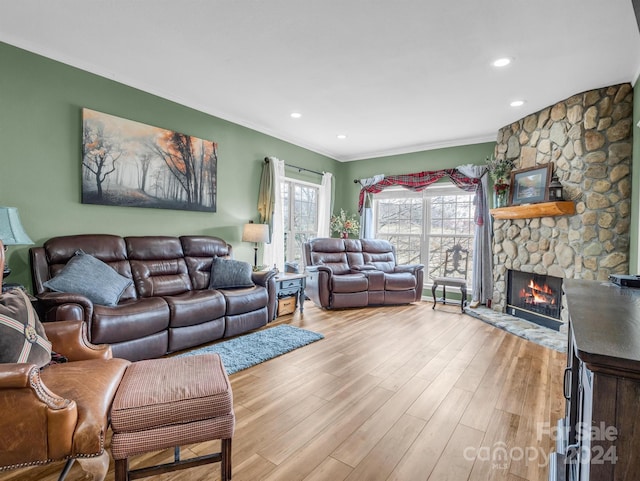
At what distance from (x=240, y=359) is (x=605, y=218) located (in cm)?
391

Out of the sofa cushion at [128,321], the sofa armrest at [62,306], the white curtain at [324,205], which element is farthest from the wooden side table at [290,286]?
the sofa armrest at [62,306]

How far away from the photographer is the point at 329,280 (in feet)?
15.9

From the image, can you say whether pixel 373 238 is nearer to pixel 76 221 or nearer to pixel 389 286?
pixel 389 286

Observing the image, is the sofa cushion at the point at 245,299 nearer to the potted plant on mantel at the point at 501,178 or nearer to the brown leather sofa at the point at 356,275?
the brown leather sofa at the point at 356,275

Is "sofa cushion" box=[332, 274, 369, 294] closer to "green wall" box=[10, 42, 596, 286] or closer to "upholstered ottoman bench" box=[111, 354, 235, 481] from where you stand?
"green wall" box=[10, 42, 596, 286]

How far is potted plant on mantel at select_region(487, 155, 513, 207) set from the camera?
178 inches

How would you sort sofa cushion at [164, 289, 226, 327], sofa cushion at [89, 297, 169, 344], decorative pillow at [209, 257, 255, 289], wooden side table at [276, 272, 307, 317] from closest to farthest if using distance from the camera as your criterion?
sofa cushion at [89, 297, 169, 344] < sofa cushion at [164, 289, 226, 327] < decorative pillow at [209, 257, 255, 289] < wooden side table at [276, 272, 307, 317]

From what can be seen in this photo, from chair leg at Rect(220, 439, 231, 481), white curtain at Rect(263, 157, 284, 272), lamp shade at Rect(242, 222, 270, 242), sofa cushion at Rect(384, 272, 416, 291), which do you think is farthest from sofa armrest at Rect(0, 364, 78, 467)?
sofa cushion at Rect(384, 272, 416, 291)

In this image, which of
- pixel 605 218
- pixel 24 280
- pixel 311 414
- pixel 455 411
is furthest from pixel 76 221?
pixel 605 218

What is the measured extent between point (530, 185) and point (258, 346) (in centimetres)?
388

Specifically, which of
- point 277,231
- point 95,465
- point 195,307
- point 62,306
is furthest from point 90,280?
point 277,231

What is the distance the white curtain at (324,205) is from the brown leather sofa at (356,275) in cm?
71

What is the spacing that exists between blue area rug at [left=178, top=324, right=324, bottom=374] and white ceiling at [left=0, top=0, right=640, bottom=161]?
2.62m

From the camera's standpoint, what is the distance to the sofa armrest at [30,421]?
1.18 metres
